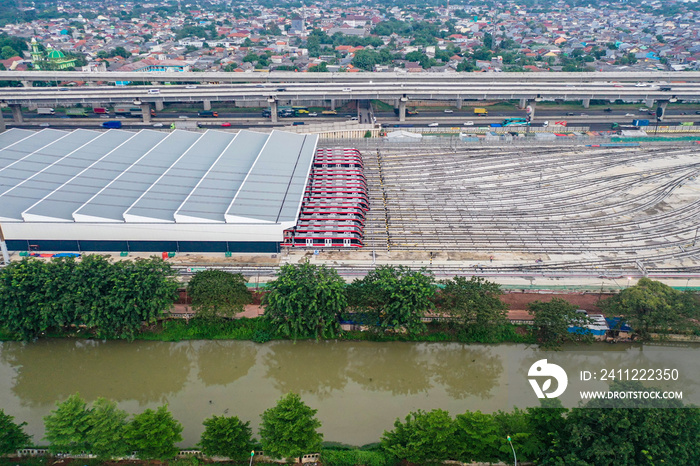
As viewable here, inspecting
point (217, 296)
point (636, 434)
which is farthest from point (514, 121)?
point (636, 434)

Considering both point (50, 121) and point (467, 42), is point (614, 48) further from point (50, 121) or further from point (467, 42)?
point (50, 121)

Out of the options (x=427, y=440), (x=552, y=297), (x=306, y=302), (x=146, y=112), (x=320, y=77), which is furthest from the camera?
(x=320, y=77)

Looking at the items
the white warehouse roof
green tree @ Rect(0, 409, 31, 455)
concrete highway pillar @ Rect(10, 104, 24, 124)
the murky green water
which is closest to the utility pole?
the white warehouse roof

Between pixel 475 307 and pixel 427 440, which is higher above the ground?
pixel 475 307

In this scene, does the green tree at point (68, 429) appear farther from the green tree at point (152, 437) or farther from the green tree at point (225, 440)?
the green tree at point (225, 440)

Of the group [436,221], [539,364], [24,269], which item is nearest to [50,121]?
[24,269]

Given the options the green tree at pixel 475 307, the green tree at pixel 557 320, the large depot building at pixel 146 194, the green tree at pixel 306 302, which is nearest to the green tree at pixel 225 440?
the green tree at pixel 306 302

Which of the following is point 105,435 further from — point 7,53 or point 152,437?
point 7,53
